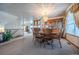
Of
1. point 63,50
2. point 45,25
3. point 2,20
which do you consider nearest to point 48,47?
point 63,50

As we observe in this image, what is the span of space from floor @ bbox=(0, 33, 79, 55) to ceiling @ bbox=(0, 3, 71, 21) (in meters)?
0.57

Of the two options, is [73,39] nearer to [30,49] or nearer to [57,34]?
[57,34]

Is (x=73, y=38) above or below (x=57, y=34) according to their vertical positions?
below

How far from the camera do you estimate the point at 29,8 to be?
2.89 m

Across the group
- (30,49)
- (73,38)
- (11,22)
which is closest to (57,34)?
(73,38)

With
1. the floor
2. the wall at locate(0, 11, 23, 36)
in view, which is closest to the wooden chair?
the floor

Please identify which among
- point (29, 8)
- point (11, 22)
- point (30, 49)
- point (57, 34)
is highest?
point (29, 8)

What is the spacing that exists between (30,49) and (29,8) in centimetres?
103

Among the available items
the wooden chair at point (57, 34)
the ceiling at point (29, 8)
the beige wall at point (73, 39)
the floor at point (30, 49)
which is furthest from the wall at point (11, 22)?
the beige wall at point (73, 39)

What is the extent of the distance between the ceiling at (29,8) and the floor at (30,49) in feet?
1.88

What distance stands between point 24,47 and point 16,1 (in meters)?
1.15

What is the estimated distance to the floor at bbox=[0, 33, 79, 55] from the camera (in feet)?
9.26

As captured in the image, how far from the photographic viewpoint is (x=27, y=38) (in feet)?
9.75

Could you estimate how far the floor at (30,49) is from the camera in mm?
2822
